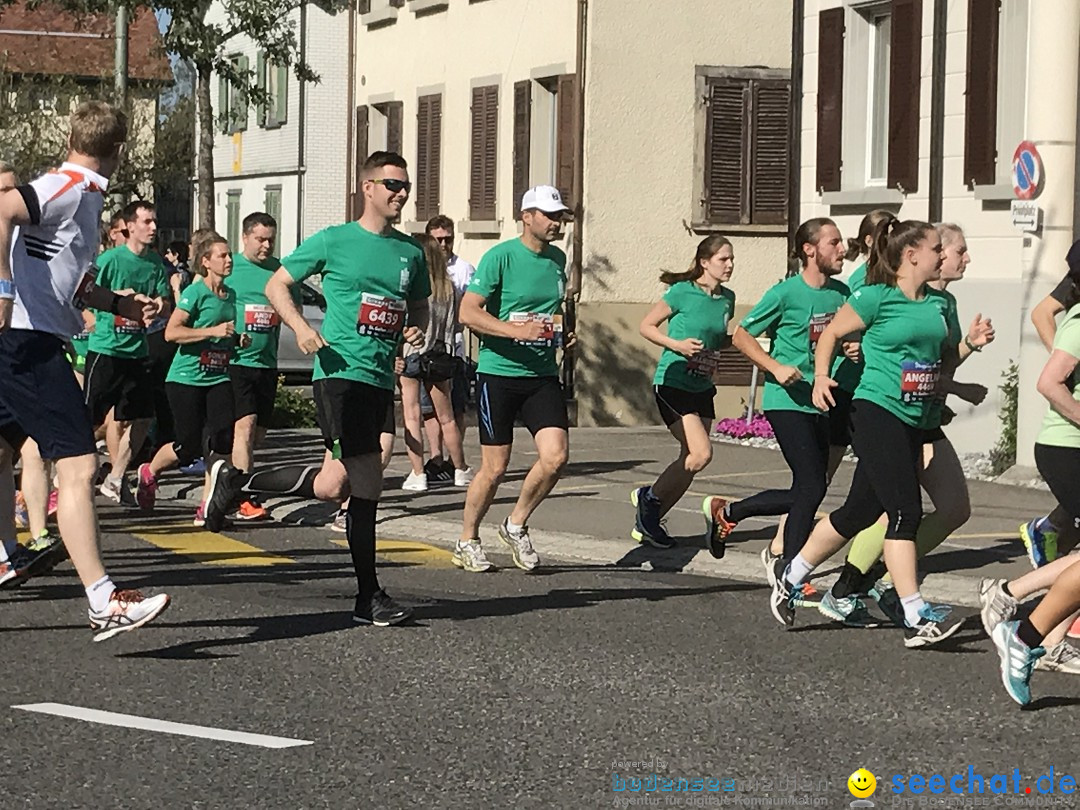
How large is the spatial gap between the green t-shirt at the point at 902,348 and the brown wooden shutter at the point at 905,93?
1095 centimetres

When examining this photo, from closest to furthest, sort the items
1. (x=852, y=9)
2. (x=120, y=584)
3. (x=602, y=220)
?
(x=120, y=584) < (x=852, y=9) < (x=602, y=220)

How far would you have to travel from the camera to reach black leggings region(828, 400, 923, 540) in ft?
32.5

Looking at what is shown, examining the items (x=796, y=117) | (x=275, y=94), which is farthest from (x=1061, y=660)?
(x=275, y=94)

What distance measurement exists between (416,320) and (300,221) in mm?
31941

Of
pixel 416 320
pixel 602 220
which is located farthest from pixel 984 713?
pixel 602 220

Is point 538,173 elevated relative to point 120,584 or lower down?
elevated

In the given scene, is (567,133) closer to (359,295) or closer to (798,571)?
(359,295)

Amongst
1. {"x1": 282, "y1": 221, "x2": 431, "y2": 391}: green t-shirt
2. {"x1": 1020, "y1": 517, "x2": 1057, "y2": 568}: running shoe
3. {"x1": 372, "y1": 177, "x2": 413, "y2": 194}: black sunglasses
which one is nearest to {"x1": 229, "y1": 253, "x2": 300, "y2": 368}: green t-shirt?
{"x1": 282, "y1": 221, "x2": 431, "y2": 391}: green t-shirt

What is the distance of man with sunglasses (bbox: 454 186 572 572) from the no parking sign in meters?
5.58

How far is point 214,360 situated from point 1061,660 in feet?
22.5

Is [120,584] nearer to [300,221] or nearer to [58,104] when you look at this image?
[300,221]

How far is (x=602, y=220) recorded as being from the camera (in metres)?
25.8

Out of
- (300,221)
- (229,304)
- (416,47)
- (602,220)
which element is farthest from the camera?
(300,221)

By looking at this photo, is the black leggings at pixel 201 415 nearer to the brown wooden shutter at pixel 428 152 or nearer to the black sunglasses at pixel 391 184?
the black sunglasses at pixel 391 184
